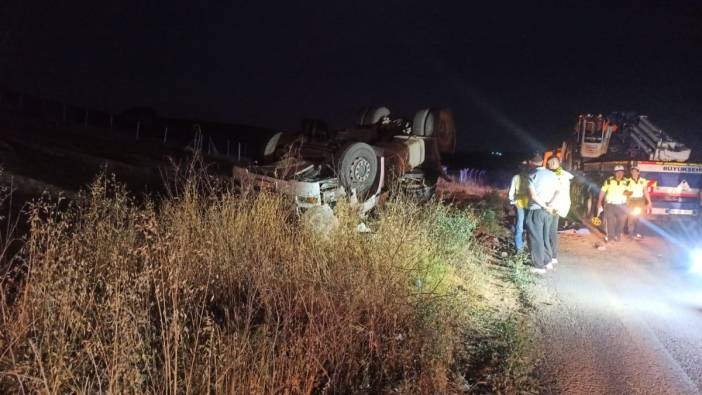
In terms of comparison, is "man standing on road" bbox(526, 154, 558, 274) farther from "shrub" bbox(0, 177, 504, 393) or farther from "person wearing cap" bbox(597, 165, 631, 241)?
"person wearing cap" bbox(597, 165, 631, 241)

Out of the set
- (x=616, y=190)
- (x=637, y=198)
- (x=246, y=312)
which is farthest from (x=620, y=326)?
(x=637, y=198)

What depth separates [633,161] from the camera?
35.9ft

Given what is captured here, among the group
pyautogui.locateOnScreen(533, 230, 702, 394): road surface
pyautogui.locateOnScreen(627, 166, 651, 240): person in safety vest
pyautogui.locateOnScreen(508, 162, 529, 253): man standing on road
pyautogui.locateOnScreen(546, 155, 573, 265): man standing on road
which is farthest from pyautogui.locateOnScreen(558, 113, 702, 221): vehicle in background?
pyautogui.locateOnScreen(546, 155, 573, 265): man standing on road

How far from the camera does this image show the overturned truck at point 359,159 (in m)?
7.34

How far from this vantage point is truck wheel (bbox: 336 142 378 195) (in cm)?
757

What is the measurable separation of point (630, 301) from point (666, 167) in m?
6.38

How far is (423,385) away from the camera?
124 inches

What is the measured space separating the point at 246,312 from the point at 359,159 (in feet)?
14.5

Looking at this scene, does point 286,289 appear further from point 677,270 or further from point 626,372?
point 677,270

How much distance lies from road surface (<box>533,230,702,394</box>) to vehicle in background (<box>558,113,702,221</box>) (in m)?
3.37

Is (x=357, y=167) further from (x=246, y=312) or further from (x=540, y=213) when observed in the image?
(x=246, y=312)

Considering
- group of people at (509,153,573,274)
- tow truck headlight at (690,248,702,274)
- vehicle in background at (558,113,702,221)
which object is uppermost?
vehicle in background at (558,113,702,221)

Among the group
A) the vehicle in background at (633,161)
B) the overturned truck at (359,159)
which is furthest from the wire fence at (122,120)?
the overturned truck at (359,159)

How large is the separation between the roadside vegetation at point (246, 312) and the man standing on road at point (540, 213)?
1.75 metres
